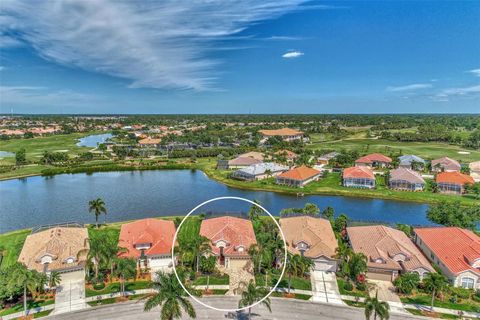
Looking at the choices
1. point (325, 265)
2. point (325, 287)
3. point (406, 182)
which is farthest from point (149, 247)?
point (406, 182)

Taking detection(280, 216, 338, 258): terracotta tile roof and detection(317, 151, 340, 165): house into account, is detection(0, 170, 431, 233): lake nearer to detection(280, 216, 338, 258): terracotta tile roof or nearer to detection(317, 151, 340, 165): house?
detection(280, 216, 338, 258): terracotta tile roof

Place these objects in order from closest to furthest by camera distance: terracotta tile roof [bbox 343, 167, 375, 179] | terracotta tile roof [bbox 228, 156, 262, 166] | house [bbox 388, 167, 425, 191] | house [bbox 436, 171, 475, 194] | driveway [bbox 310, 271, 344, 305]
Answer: driveway [bbox 310, 271, 344, 305]
house [bbox 436, 171, 475, 194]
house [bbox 388, 167, 425, 191]
terracotta tile roof [bbox 343, 167, 375, 179]
terracotta tile roof [bbox 228, 156, 262, 166]

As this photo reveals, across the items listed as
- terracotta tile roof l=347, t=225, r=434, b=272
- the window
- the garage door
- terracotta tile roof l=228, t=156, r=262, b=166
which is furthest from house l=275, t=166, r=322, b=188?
the window

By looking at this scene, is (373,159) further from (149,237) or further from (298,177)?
(149,237)

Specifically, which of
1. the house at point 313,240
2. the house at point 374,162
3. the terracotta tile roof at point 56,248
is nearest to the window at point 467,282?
the house at point 313,240

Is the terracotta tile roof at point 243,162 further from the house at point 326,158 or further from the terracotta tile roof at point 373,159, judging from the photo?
the terracotta tile roof at point 373,159
